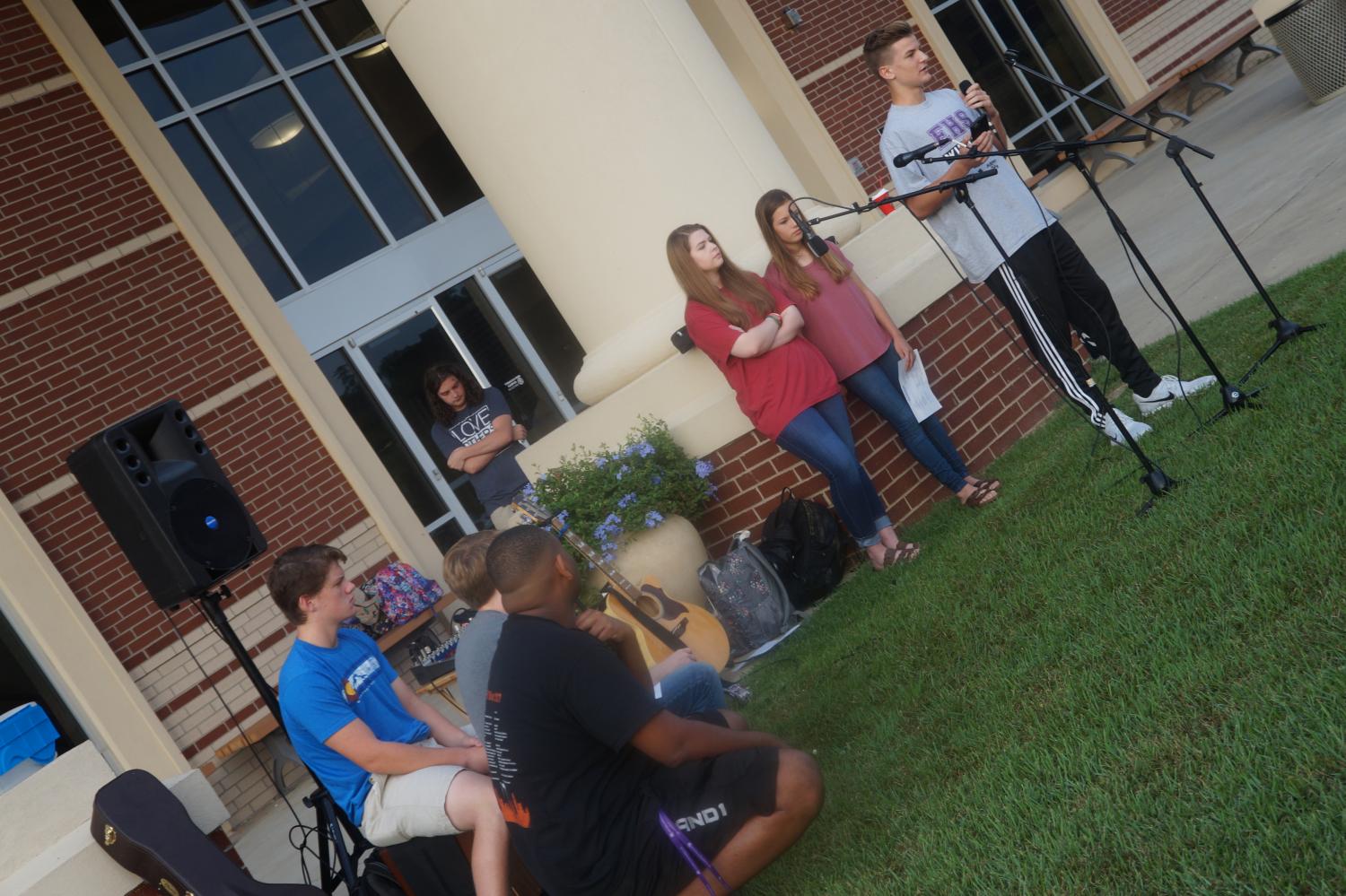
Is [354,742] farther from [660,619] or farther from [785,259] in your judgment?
[785,259]

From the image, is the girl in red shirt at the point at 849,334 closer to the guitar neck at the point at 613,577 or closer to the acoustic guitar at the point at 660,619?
the acoustic guitar at the point at 660,619

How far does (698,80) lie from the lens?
20.9ft

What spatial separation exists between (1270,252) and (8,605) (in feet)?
25.7

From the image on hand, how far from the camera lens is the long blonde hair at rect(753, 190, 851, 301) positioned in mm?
5766

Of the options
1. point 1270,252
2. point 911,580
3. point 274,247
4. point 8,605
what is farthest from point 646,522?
point 274,247

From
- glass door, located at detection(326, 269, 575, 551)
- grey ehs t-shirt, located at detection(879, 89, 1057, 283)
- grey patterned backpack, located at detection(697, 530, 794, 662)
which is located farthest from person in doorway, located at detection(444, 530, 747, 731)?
glass door, located at detection(326, 269, 575, 551)

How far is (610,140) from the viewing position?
6191mm

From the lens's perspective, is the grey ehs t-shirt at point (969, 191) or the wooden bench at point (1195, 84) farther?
the wooden bench at point (1195, 84)

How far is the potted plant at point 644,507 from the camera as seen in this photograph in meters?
6.03

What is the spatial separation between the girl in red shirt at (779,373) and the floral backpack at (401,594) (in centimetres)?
379

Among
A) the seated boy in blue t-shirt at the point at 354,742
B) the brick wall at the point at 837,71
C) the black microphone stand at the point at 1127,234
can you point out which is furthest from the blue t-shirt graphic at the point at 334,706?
the brick wall at the point at 837,71

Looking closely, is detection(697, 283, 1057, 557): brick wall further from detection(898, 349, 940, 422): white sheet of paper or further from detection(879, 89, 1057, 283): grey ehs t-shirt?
detection(879, 89, 1057, 283): grey ehs t-shirt

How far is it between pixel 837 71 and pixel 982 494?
8813mm

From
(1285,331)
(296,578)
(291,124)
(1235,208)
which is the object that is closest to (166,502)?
(296,578)
